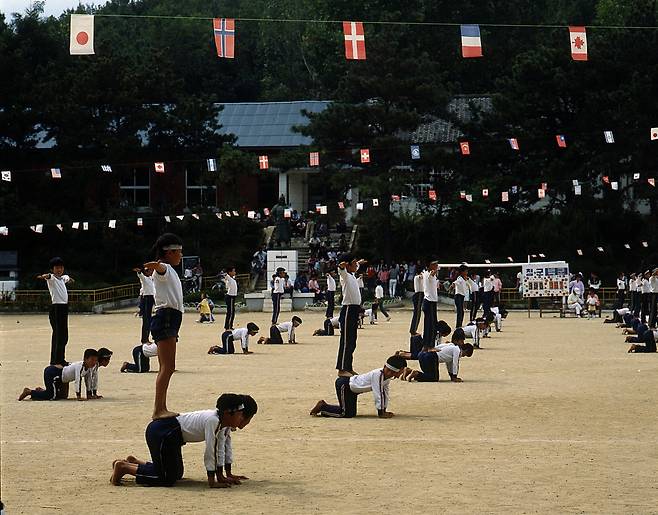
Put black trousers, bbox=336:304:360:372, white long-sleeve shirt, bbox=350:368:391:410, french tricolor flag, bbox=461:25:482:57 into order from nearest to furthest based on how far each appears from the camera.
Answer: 1. white long-sleeve shirt, bbox=350:368:391:410
2. black trousers, bbox=336:304:360:372
3. french tricolor flag, bbox=461:25:482:57

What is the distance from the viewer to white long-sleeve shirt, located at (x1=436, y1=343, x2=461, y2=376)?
64.7 feet

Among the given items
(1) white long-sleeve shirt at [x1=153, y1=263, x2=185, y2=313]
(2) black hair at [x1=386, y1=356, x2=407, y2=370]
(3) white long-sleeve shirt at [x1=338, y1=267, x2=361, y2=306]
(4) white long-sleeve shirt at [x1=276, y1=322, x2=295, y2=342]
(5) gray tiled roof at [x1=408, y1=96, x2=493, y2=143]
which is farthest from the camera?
(5) gray tiled roof at [x1=408, y1=96, x2=493, y2=143]

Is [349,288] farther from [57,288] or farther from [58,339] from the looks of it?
[57,288]

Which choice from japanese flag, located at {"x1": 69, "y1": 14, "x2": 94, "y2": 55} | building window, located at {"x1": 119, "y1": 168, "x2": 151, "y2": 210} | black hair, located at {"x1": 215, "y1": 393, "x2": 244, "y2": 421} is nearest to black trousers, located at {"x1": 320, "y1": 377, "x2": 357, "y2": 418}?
black hair, located at {"x1": 215, "y1": 393, "x2": 244, "y2": 421}

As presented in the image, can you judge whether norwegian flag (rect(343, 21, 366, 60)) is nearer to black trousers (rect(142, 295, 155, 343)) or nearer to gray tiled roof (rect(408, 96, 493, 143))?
black trousers (rect(142, 295, 155, 343))

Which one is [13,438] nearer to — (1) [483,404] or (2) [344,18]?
(1) [483,404]

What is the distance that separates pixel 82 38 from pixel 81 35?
99mm

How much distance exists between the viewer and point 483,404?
16.7m

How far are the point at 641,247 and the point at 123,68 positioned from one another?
81.5 ft

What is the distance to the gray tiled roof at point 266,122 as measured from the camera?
2756 inches

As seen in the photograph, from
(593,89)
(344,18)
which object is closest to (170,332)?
(593,89)

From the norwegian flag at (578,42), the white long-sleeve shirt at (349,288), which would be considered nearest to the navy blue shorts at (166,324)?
the white long-sleeve shirt at (349,288)

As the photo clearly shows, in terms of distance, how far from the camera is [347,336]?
55.7 ft

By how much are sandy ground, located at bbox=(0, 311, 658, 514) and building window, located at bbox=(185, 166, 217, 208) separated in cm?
3588
